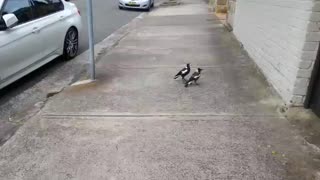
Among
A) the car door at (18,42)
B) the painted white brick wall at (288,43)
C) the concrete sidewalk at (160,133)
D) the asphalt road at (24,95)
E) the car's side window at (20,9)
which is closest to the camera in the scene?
the concrete sidewalk at (160,133)

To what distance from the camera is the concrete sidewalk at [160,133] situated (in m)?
Answer: 3.29

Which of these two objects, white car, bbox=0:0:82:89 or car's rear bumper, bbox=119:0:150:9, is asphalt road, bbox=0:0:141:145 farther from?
car's rear bumper, bbox=119:0:150:9

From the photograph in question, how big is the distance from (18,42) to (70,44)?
2.09 metres

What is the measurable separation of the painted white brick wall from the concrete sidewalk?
0.27 meters

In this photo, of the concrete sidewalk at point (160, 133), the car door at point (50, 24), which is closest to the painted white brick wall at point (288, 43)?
the concrete sidewalk at point (160, 133)

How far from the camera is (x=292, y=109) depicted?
435cm

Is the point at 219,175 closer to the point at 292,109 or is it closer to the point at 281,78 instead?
the point at 292,109

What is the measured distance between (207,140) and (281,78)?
5.47 ft

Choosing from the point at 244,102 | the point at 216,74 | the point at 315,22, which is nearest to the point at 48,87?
the point at 216,74

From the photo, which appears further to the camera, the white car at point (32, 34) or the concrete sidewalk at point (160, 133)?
the white car at point (32, 34)

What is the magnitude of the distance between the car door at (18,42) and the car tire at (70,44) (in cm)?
129

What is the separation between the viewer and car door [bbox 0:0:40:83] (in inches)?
205

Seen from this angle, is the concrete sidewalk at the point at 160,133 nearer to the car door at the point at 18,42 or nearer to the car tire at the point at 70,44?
the car door at the point at 18,42

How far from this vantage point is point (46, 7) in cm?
675
